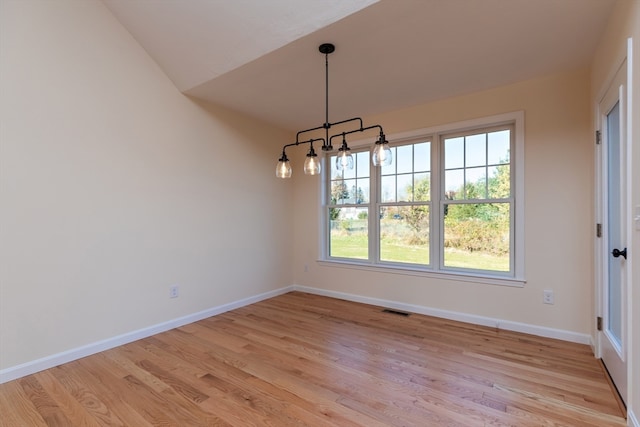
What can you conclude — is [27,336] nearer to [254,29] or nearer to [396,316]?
[254,29]

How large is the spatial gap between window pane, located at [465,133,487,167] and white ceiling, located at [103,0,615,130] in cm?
52

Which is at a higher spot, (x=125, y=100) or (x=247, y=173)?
(x=125, y=100)

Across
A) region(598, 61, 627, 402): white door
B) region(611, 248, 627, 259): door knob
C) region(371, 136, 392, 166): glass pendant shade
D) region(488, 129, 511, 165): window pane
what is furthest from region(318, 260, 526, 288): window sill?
region(371, 136, 392, 166): glass pendant shade

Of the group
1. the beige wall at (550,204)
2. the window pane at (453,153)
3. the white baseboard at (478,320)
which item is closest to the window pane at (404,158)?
the window pane at (453,153)

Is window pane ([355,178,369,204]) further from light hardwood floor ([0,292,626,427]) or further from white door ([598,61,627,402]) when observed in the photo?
white door ([598,61,627,402])

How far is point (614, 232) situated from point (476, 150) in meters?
1.50

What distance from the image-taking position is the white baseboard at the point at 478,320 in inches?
110

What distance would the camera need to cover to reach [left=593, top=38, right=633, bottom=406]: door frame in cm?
170

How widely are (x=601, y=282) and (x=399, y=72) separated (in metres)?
2.42

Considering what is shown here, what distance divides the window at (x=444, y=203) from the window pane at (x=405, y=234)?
0.04 feet

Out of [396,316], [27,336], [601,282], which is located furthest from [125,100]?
[601,282]

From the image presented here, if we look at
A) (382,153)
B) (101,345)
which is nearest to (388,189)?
(382,153)

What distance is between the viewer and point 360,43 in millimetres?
2365

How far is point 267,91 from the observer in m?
3.25
